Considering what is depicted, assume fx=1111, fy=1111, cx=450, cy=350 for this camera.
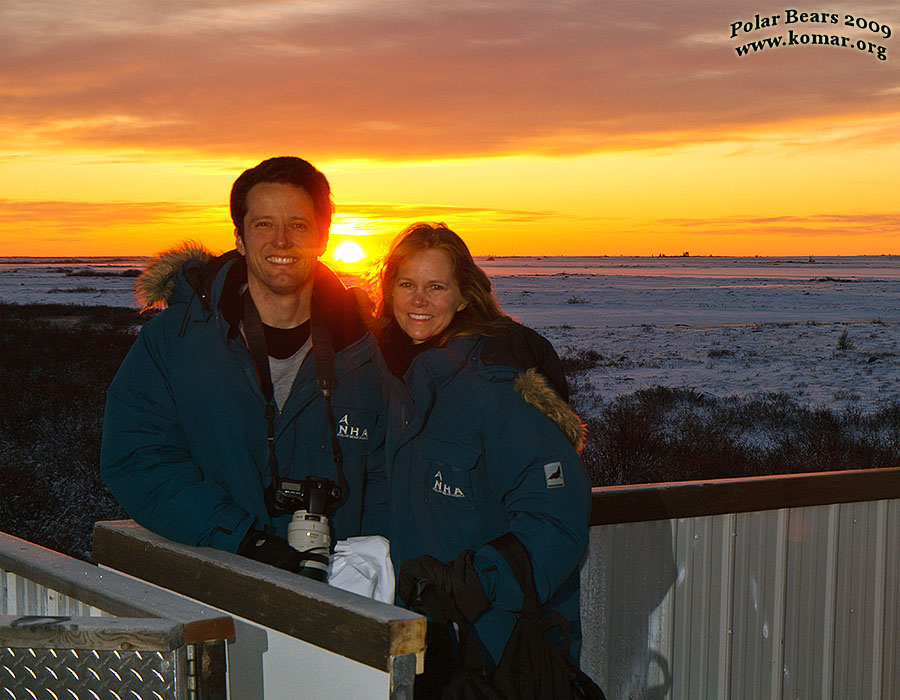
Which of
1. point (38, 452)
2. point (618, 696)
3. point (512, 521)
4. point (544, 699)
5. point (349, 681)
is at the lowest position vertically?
point (38, 452)

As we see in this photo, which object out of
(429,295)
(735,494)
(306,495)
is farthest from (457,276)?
(735,494)

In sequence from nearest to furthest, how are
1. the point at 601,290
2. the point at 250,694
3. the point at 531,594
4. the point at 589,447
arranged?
the point at 250,694
the point at 531,594
the point at 589,447
the point at 601,290

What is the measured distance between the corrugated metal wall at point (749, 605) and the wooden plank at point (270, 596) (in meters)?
1.63

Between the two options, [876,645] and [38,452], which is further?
[38,452]

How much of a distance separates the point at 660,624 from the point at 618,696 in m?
0.29

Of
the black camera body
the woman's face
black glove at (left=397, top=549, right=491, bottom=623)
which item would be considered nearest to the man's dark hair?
the woman's face

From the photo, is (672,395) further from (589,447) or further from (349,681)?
(349,681)

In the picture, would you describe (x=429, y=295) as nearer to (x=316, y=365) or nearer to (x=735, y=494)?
(x=316, y=365)

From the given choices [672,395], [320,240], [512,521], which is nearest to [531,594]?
[512,521]

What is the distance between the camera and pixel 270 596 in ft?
7.34

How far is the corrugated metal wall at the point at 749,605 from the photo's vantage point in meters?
3.86

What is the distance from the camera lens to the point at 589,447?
19.2 m

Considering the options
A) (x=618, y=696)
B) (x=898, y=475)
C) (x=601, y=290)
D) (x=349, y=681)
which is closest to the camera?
(x=349, y=681)

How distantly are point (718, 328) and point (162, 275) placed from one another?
4187 centimetres
